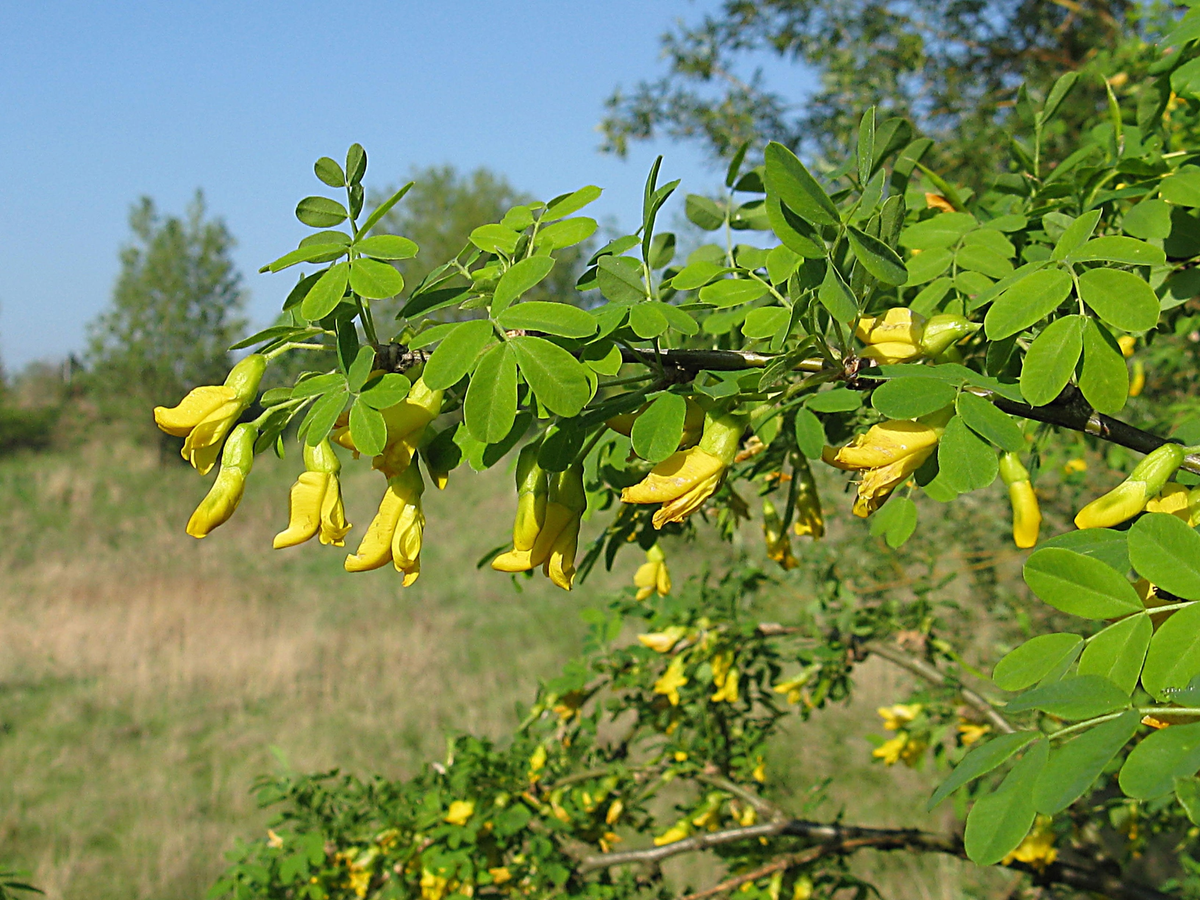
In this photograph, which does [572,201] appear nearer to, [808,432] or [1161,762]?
[808,432]

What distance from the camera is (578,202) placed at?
2.07 ft

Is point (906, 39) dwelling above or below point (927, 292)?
above

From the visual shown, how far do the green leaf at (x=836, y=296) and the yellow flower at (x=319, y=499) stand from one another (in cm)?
29

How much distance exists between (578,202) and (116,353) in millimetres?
11408

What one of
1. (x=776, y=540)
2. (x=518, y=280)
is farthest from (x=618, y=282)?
(x=776, y=540)

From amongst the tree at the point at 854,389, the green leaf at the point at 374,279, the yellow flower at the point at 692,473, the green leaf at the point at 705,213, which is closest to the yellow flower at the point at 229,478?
the tree at the point at 854,389

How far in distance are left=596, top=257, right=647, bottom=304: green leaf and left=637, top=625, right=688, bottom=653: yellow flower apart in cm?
103

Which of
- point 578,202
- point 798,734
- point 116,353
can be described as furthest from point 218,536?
point 578,202

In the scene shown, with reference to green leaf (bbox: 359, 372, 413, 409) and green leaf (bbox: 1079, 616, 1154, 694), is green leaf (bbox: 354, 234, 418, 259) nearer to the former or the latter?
green leaf (bbox: 359, 372, 413, 409)

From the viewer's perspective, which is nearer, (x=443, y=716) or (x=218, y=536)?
(x=443, y=716)

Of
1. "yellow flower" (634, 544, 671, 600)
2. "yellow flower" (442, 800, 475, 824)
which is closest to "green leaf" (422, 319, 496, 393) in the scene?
"yellow flower" (634, 544, 671, 600)

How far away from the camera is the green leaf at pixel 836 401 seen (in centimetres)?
53

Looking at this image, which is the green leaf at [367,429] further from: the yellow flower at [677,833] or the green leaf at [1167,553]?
the yellow flower at [677,833]

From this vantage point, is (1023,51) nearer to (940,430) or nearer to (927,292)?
(927,292)
